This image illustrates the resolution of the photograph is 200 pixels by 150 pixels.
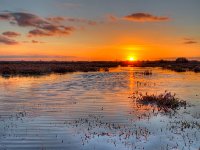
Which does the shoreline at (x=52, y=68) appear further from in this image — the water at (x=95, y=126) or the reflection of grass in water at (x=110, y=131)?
the reflection of grass in water at (x=110, y=131)

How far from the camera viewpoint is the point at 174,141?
1377cm

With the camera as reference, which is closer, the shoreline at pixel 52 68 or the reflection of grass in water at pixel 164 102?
the reflection of grass in water at pixel 164 102

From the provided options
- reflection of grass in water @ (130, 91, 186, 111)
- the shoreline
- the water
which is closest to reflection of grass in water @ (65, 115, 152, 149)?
the water

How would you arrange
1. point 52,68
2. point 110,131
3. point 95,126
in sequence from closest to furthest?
point 110,131 → point 95,126 → point 52,68

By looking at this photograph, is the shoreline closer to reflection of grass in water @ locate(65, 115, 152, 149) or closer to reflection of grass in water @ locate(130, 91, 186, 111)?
reflection of grass in water @ locate(130, 91, 186, 111)

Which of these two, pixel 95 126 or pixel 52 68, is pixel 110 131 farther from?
pixel 52 68

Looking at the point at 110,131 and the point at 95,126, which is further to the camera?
the point at 95,126

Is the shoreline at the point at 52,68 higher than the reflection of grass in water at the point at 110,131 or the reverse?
higher

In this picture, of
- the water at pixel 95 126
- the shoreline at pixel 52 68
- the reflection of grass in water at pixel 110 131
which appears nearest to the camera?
the water at pixel 95 126

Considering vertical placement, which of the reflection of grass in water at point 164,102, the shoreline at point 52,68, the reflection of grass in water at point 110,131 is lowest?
the reflection of grass in water at point 110,131

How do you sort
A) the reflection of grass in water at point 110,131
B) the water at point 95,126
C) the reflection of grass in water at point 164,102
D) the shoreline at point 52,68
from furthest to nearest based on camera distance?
the shoreline at point 52,68 → the reflection of grass in water at point 164,102 → the reflection of grass in water at point 110,131 → the water at point 95,126

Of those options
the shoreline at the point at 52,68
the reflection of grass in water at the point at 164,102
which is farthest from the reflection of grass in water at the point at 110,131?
the shoreline at the point at 52,68

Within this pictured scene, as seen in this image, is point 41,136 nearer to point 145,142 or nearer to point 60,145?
point 60,145

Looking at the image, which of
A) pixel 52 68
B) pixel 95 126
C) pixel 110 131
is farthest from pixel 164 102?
pixel 52 68
